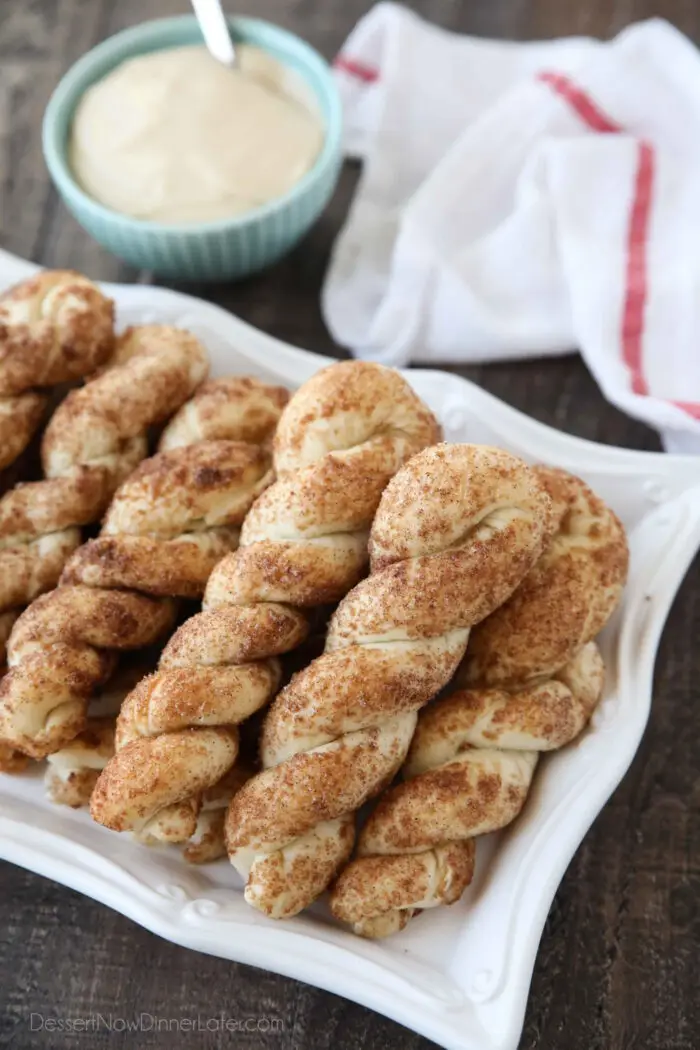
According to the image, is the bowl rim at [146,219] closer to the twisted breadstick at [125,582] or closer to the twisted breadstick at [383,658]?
the twisted breadstick at [125,582]

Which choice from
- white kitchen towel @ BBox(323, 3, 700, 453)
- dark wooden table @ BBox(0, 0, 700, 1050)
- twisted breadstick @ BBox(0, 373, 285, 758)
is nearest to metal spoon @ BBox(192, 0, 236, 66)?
white kitchen towel @ BBox(323, 3, 700, 453)

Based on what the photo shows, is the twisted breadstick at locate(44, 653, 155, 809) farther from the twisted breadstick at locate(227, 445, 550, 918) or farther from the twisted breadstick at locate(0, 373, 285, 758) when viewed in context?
the twisted breadstick at locate(227, 445, 550, 918)

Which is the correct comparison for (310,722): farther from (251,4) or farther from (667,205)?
(251,4)

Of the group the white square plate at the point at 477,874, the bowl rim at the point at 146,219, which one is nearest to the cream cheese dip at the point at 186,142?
the bowl rim at the point at 146,219

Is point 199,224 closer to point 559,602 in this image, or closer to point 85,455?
point 85,455

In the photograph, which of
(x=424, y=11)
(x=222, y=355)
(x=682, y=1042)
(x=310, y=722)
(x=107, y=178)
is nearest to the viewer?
(x=310, y=722)

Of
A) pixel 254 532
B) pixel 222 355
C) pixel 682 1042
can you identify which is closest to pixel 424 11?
pixel 222 355

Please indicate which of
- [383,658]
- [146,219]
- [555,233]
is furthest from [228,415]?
[555,233]
